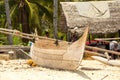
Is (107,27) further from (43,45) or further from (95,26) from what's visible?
(43,45)

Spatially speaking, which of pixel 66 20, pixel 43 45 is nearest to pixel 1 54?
pixel 43 45

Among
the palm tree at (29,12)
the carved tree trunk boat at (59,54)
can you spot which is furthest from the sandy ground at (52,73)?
the palm tree at (29,12)

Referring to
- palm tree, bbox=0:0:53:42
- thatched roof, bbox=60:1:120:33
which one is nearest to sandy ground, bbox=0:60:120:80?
thatched roof, bbox=60:1:120:33

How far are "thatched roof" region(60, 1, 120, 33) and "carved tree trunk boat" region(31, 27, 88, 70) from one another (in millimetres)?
4073

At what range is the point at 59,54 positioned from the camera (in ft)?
38.0

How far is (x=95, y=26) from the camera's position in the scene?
660 inches

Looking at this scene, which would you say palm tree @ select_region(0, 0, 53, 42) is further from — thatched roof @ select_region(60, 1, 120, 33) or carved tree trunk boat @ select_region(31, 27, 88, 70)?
carved tree trunk boat @ select_region(31, 27, 88, 70)

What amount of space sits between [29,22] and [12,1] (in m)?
1.37

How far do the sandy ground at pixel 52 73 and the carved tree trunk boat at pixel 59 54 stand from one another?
205 mm

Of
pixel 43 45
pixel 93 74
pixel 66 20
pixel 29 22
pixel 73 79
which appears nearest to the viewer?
pixel 73 79

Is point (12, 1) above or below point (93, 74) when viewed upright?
above

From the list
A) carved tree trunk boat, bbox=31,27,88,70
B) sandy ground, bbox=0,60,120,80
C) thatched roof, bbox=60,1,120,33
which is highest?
thatched roof, bbox=60,1,120,33

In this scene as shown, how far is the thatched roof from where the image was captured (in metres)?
16.5

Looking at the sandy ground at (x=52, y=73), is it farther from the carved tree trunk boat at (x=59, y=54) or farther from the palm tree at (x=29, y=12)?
the palm tree at (x=29, y=12)
